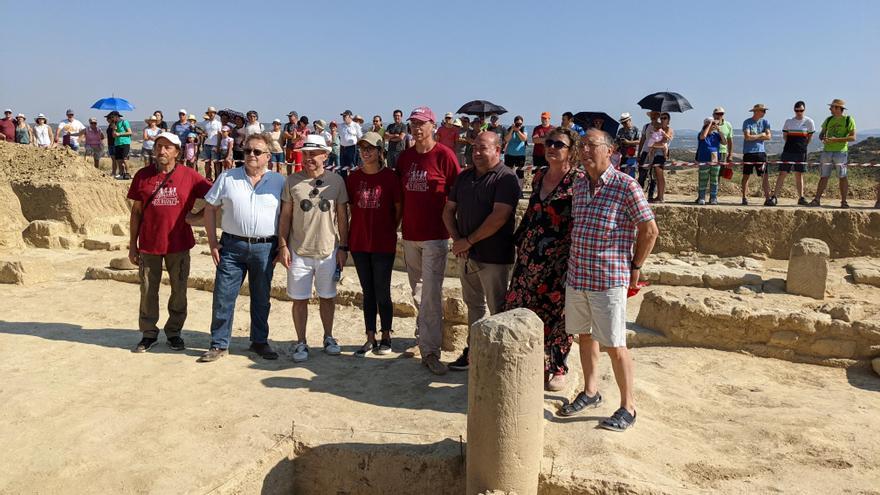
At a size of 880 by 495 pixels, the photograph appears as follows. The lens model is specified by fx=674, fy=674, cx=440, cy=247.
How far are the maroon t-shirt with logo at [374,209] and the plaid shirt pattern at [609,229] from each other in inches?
76.4

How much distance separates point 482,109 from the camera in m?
13.0

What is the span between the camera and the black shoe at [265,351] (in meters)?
6.17

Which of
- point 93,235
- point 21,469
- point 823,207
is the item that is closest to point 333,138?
point 93,235

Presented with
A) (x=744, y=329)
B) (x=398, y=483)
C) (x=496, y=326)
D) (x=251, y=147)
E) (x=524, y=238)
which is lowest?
(x=398, y=483)

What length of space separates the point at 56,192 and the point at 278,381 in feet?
36.8

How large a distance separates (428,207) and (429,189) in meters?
0.15

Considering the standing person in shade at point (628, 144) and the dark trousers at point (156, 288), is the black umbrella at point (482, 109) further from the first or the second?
the dark trousers at point (156, 288)

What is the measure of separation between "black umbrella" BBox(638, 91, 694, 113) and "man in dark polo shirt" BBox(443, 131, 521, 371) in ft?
25.3

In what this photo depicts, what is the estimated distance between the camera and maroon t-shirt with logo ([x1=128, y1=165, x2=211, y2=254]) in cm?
601

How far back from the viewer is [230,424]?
469 centimetres

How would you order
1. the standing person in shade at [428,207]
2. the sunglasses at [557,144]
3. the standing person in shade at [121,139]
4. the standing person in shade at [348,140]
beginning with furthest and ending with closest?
the standing person in shade at [121,139] → the standing person in shade at [348,140] → the standing person in shade at [428,207] → the sunglasses at [557,144]

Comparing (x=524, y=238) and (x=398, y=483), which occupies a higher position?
(x=524, y=238)

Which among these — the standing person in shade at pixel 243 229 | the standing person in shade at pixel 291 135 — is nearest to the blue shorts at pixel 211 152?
the standing person in shade at pixel 291 135

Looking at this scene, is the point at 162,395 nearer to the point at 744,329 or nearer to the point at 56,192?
the point at 744,329
